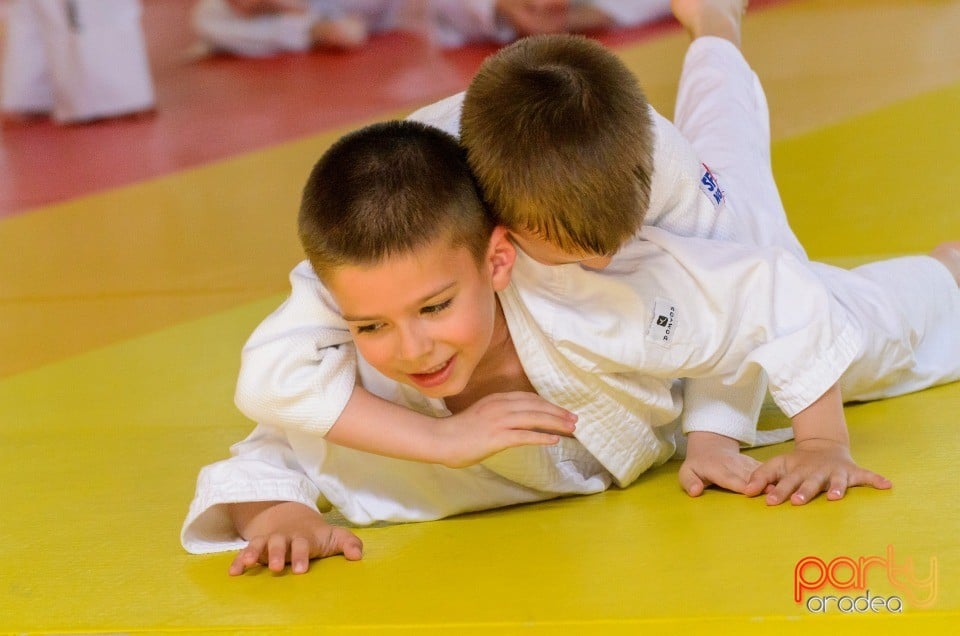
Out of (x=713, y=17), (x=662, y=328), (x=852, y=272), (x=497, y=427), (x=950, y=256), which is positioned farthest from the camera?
(x=713, y=17)

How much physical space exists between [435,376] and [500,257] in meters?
0.18

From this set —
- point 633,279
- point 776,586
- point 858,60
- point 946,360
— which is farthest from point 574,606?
point 858,60

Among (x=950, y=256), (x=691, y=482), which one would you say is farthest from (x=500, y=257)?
(x=950, y=256)

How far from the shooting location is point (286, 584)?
1458 millimetres

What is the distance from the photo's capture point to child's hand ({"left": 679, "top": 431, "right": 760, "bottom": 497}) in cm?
160

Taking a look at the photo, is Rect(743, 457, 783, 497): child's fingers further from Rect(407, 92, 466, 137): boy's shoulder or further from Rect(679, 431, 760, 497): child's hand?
Rect(407, 92, 466, 137): boy's shoulder

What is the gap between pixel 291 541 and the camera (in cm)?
153

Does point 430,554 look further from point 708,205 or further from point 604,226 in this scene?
point 708,205

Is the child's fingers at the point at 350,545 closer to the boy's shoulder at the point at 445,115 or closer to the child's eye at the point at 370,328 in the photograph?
the child's eye at the point at 370,328

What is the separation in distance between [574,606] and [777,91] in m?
3.27

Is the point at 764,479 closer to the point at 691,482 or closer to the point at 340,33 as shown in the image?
the point at 691,482

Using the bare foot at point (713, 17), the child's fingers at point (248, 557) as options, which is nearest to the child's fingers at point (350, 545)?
the child's fingers at point (248, 557)

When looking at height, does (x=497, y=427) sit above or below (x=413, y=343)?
below

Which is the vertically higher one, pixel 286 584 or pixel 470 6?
pixel 286 584
